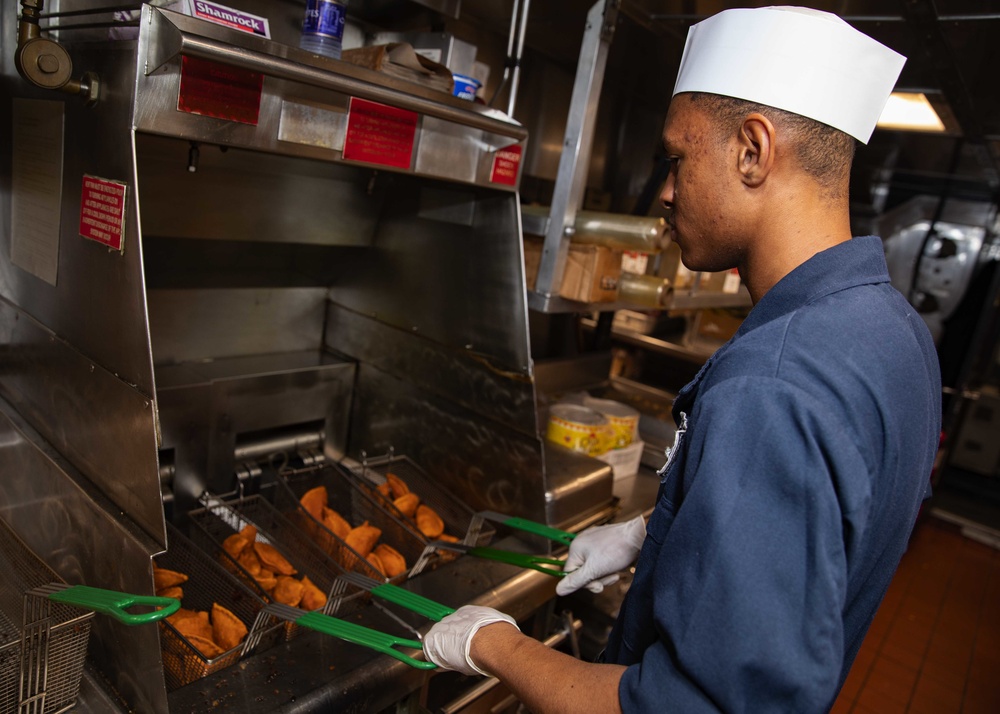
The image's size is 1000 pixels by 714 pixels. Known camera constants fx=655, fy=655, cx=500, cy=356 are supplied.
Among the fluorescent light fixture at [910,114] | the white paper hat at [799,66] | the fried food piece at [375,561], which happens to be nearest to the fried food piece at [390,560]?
the fried food piece at [375,561]

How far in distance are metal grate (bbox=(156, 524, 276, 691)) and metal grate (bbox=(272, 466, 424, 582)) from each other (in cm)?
25

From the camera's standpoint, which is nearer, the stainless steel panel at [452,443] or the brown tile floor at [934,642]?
the stainless steel panel at [452,443]

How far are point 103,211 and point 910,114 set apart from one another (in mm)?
3558

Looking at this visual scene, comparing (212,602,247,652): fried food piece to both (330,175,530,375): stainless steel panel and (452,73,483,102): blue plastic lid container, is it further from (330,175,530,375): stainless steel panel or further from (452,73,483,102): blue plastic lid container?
(452,73,483,102): blue plastic lid container

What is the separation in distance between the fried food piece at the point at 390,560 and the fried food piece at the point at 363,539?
0.09ft

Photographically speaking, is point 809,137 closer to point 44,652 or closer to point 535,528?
point 535,528

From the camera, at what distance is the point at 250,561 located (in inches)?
63.9

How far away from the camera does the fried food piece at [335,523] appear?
5.96ft

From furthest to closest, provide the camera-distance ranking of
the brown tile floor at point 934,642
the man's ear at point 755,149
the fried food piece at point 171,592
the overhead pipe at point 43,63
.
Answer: the brown tile floor at point 934,642 < the fried food piece at point 171,592 < the overhead pipe at point 43,63 < the man's ear at point 755,149

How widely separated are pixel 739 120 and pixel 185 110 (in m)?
0.90

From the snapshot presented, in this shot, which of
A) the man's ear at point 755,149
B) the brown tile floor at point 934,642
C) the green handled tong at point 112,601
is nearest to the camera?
the man's ear at point 755,149

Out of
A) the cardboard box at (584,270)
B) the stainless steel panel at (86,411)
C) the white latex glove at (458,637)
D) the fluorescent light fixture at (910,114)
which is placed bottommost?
the white latex glove at (458,637)

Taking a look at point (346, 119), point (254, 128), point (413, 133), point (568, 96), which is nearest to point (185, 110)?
point (254, 128)

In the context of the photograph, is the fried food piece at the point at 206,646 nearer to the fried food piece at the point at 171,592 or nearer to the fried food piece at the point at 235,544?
the fried food piece at the point at 171,592
